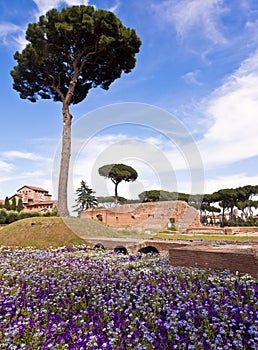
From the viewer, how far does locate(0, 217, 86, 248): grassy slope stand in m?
12.1

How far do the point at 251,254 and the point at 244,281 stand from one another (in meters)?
0.74

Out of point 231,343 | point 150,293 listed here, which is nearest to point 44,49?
point 150,293

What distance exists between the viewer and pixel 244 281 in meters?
4.53

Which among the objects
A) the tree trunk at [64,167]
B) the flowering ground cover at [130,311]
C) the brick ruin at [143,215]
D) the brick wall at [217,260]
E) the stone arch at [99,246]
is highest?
the tree trunk at [64,167]

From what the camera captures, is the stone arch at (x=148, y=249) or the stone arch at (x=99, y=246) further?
the stone arch at (x=99, y=246)

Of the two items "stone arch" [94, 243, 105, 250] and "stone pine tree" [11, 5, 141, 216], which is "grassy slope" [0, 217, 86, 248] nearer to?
"stone arch" [94, 243, 105, 250]

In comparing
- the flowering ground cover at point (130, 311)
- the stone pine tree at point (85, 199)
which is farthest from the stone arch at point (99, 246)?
the stone pine tree at point (85, 199)

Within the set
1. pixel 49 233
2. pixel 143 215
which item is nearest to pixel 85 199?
pixel 143 215

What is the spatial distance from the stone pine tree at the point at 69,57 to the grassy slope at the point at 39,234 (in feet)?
9.57

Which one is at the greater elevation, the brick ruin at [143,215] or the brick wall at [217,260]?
the brick ruin at [143,215]

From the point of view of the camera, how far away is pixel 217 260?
5582 mm

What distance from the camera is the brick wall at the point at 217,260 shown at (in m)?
5.12

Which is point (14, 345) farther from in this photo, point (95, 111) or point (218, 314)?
point (95, 111)

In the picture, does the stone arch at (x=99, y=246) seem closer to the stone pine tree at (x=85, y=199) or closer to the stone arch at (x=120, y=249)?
the stone arch at (x=120, y=249)
